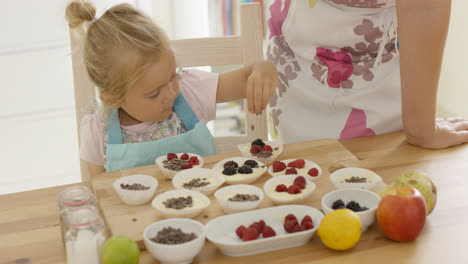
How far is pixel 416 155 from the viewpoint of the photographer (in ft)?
4.18

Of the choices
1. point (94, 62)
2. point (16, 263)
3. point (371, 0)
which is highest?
point (371, 0)

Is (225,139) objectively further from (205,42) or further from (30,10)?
(30,10)

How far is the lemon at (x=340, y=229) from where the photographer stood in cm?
86

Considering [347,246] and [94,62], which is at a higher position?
[94,62]

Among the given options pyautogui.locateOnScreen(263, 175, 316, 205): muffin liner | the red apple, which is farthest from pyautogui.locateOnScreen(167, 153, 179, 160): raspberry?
the red apple

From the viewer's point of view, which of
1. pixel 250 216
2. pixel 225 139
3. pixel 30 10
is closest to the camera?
pixel 250 216

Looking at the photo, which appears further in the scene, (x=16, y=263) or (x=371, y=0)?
(x=371, y=0)

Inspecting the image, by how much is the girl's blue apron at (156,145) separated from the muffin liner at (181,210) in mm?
292

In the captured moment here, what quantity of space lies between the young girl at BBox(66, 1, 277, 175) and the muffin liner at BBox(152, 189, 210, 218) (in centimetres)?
29

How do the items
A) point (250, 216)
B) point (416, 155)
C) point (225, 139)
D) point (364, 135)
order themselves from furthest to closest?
point (225, 139)
point (364, 135)
point (416, 155)
point (250, 216)

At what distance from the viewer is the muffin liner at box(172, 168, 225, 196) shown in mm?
1080

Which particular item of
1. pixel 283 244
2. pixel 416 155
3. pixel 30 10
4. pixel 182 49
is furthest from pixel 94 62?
pixel 30 10

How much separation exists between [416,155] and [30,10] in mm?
1988

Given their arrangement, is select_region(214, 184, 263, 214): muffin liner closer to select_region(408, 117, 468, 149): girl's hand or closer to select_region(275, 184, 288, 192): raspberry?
select_region(275, 184, 288, 192): raspberry
